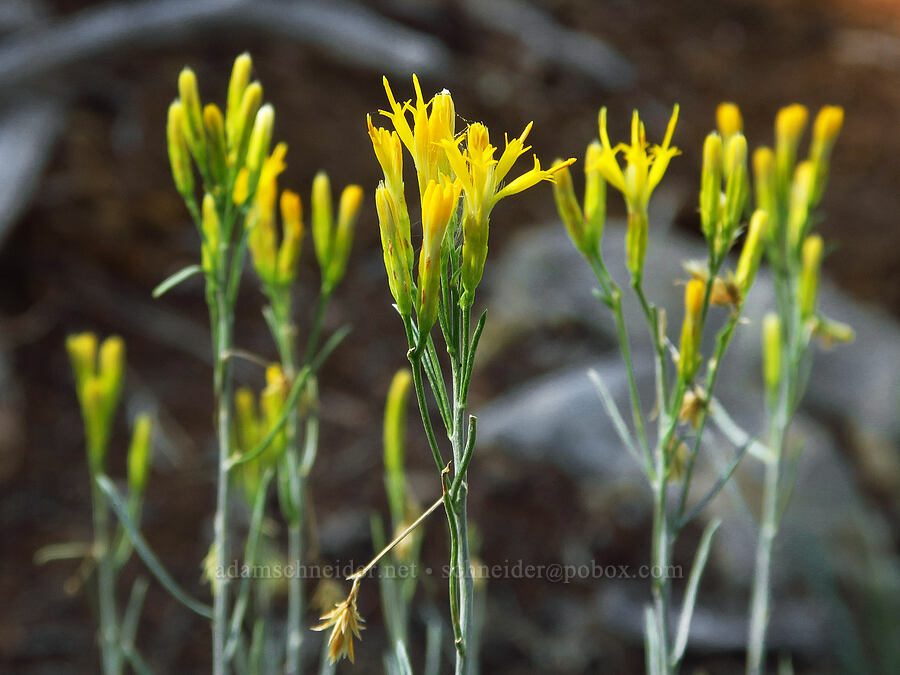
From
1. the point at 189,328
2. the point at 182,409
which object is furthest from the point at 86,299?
the point at 182,409

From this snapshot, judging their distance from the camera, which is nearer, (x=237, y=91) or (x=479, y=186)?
(x=479, y=186)

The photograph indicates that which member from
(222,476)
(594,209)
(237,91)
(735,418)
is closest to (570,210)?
(594,209)

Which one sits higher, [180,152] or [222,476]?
Result: [180,152]

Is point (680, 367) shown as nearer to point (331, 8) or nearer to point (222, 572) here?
point (222, 572)

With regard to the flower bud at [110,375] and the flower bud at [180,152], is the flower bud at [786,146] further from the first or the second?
the flower bud at [110,375]

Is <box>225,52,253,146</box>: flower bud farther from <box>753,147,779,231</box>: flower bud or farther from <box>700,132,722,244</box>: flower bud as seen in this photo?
<box>753,147,779,231</box>: flower bud

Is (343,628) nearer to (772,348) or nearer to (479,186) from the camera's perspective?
(479,186)

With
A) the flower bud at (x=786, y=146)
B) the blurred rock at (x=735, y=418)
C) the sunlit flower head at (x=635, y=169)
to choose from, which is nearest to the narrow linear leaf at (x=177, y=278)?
the sunlit flower head at (x=635, y=169)
